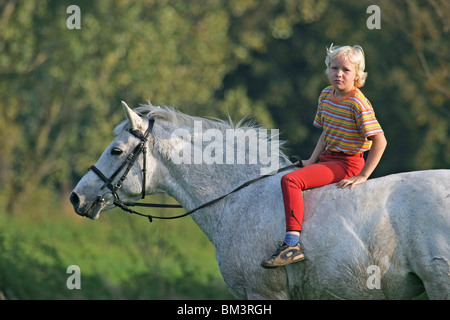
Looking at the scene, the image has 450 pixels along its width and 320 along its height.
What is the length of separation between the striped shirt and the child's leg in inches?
7.0

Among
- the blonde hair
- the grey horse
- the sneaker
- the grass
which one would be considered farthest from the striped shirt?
the grass

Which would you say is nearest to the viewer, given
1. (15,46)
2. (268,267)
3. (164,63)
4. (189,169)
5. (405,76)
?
(268,267)

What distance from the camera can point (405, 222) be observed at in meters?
4.72

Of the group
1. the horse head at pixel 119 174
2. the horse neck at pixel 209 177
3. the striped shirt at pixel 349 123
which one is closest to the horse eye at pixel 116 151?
the horse head at pixel 119 174

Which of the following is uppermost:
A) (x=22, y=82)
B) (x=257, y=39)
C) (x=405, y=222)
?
(x=257, y=39)

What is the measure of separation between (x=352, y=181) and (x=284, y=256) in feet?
2.75

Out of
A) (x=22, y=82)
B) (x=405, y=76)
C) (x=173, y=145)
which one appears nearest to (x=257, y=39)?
(x=405, y=76)

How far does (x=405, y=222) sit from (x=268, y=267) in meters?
1.14

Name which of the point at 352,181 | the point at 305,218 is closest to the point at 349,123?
the point at 352,181

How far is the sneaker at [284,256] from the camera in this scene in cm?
491

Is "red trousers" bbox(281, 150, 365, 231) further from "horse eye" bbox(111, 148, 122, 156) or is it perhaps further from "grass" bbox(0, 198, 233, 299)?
"grass" bbox(0, 198, 233, 299)

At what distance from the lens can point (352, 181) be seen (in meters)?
5.07
